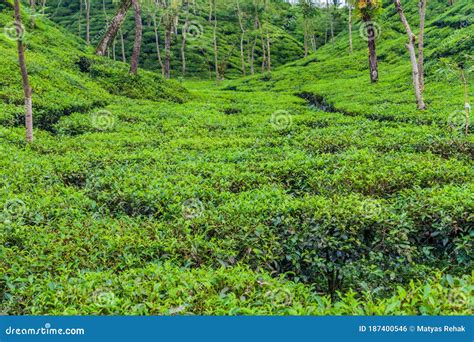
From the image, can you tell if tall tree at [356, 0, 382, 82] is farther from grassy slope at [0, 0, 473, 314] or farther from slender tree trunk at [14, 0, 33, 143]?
slender tree trunk at [14, 0, 33, 143]

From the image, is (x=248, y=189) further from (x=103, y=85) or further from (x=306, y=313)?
(x=103, y=85)

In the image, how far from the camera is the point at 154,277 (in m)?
6.14

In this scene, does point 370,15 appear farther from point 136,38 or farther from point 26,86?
point 26,86

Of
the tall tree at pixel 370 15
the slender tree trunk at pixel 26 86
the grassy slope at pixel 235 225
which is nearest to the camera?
the grassy slope at pixel 235 225

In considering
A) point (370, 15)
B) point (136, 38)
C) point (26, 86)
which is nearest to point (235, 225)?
point (26, 86)

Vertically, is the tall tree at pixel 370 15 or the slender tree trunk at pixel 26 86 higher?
the tall tree at pixel 370 15

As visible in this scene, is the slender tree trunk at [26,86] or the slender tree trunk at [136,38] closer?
the slender tree trunk at [26,86]

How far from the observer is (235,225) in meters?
8.05

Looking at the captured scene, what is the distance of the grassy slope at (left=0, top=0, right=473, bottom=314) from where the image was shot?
5.71 m

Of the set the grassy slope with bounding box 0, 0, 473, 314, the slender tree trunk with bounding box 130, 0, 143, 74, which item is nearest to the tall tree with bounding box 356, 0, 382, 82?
the slender tree trunk with bounding box 130, 0, 143, 74

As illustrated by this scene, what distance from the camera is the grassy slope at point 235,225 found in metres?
5.71

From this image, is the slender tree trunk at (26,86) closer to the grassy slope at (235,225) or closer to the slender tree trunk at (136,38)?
the grassy slope at (235,225)

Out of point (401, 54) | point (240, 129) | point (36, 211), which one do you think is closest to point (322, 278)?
point (36, 211)

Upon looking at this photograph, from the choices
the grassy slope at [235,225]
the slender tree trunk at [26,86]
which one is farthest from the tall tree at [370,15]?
the slender tree trunk at [26,86]
